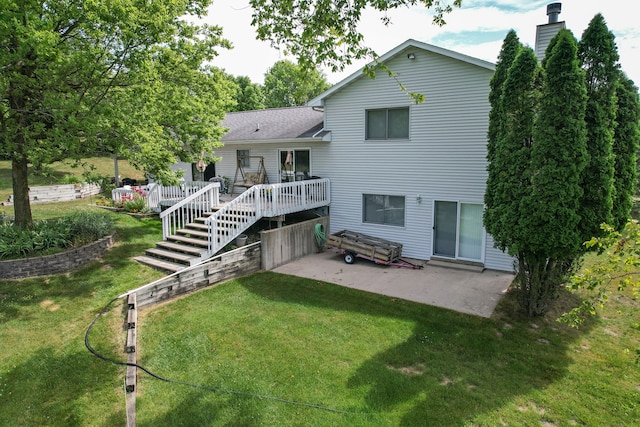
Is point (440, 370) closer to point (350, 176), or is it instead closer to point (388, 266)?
point (388, 266)

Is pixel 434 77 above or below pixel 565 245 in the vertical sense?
above

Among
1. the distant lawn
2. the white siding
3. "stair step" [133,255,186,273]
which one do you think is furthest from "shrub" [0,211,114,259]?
the white siding

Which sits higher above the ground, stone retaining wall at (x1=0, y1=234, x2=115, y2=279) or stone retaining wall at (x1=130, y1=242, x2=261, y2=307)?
stone retaining wall at (x1=0, y1=234, x2=115, y2=279)

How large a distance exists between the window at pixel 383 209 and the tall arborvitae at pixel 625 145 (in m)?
5.90

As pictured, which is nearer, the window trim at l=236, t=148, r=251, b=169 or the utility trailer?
the utility trailer

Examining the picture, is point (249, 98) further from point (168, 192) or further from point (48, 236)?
point (48, 236)

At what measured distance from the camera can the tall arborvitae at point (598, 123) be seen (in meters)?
6.85

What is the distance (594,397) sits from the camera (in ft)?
18.0

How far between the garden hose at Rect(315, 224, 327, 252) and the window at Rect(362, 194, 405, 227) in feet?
4.95

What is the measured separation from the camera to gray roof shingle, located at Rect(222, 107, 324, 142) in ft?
47.7

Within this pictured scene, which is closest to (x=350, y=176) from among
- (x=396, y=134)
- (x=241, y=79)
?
(x=396, y=134)

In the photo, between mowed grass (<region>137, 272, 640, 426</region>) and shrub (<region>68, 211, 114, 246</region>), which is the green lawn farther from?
shrub (<region>68, 211, 114, 246</region>)

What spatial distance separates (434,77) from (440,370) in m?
8.44

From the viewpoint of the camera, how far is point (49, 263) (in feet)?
29.7
